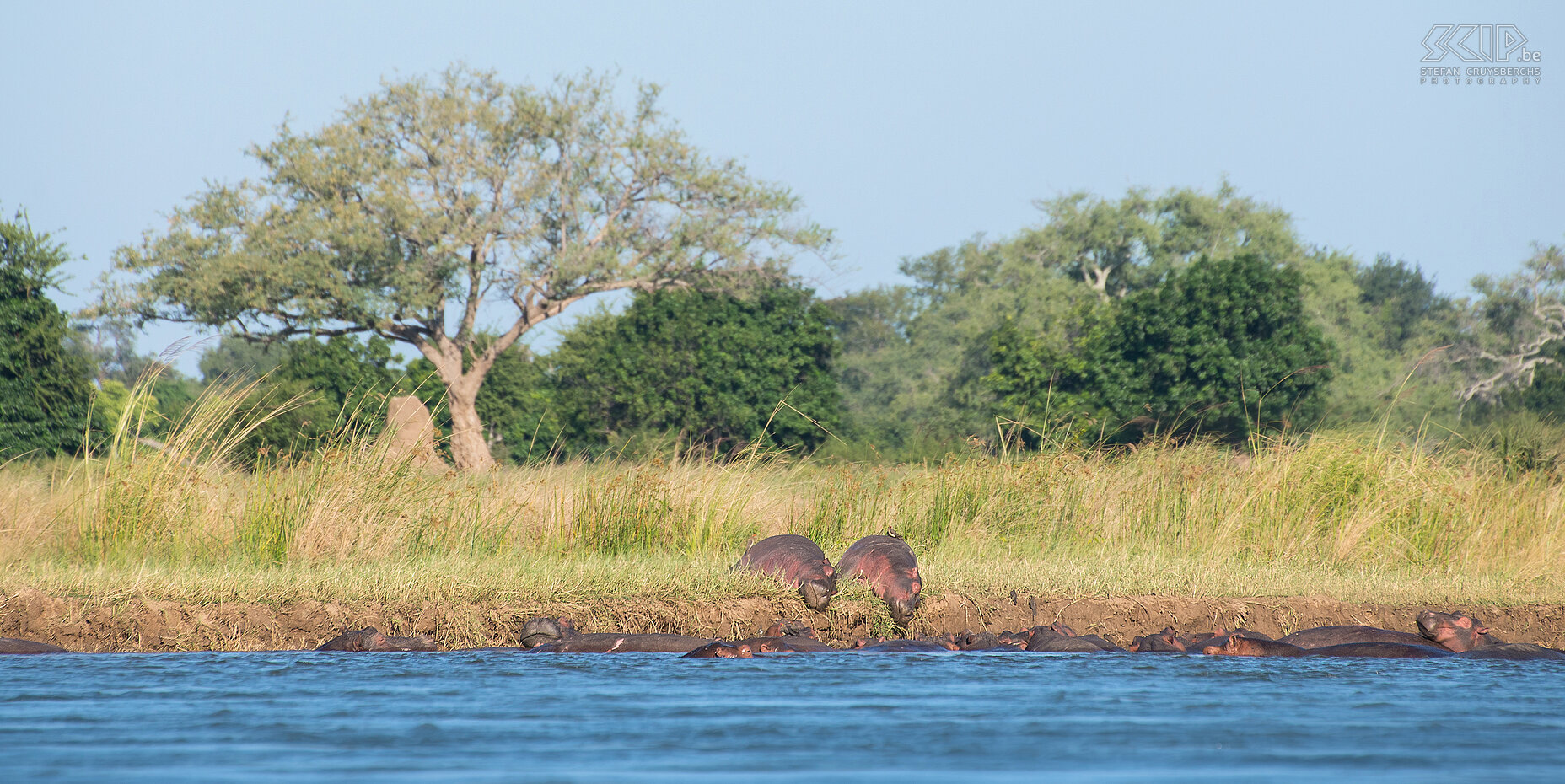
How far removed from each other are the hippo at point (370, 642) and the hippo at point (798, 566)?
2.07 m

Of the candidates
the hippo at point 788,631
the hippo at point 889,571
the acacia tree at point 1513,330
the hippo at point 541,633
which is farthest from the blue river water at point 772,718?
the acacia tree at point 1513,330

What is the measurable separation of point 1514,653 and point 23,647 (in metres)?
7.35

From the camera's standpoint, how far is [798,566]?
311 inches

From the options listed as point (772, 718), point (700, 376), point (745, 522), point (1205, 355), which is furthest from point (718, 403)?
point (772, 718)

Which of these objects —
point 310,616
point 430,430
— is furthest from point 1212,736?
point 430,430

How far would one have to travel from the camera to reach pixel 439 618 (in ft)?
23.8

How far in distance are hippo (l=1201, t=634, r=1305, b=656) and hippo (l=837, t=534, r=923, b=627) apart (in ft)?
5.32

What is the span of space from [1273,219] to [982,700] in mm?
40266

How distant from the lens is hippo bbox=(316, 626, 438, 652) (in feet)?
22.0

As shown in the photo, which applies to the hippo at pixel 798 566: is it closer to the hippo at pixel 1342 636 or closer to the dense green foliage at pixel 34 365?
the hippo at pixel 1342 636

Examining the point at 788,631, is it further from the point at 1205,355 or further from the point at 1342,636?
the point at 1205,355

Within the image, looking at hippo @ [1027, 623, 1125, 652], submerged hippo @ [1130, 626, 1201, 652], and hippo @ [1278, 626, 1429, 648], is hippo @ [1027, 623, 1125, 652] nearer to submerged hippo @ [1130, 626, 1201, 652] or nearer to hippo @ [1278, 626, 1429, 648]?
submerged hippo @ [1130, 626, 1201, 652]

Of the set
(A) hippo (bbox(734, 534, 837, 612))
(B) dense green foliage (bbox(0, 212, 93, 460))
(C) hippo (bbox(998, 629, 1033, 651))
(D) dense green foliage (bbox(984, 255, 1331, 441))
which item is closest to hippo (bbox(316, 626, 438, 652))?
(A) hippo (bbox(734, 534, 837, 612))

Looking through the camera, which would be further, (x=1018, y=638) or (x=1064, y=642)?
(x=1018, y=638)
